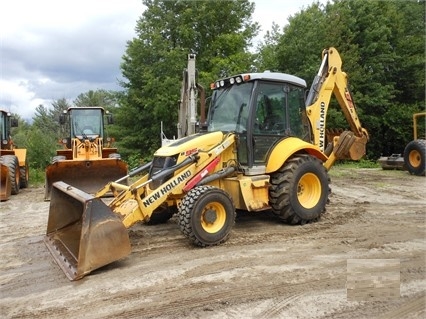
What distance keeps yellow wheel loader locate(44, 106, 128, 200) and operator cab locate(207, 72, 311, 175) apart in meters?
4.00

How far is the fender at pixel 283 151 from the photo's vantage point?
6.00m

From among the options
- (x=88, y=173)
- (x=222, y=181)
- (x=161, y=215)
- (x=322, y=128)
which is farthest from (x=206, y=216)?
(x=88, y=173)

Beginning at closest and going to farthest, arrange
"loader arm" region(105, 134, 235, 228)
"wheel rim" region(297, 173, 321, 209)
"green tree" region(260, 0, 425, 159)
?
"loader arm" region(105, 134, 235, 228) → "wheel rim" region(297, 173, 321, 209) → "green tree" region(260, 0, 425, 159)

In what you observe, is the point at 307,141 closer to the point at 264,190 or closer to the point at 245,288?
the point at 264,190

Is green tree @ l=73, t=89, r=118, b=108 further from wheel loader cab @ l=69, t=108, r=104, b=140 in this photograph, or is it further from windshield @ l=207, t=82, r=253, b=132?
windshield @ l=207, t=82, r=253, b=132

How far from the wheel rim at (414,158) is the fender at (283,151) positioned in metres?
7.57

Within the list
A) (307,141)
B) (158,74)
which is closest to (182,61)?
(158,74)

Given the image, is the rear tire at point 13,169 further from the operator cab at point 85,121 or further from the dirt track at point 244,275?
the dirt track at point 244,275

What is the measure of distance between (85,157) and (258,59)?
13.5 m

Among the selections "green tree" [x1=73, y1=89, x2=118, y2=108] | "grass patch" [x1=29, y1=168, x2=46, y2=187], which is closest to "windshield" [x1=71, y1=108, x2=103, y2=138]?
"grass patch" [x1=29, y1=168, x2=46, y2=187]

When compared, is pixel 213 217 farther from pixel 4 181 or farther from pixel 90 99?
pixel 90 99

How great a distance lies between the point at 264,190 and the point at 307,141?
149cm

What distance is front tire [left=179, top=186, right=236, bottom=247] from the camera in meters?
4.96

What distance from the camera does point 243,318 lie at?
3.29m
